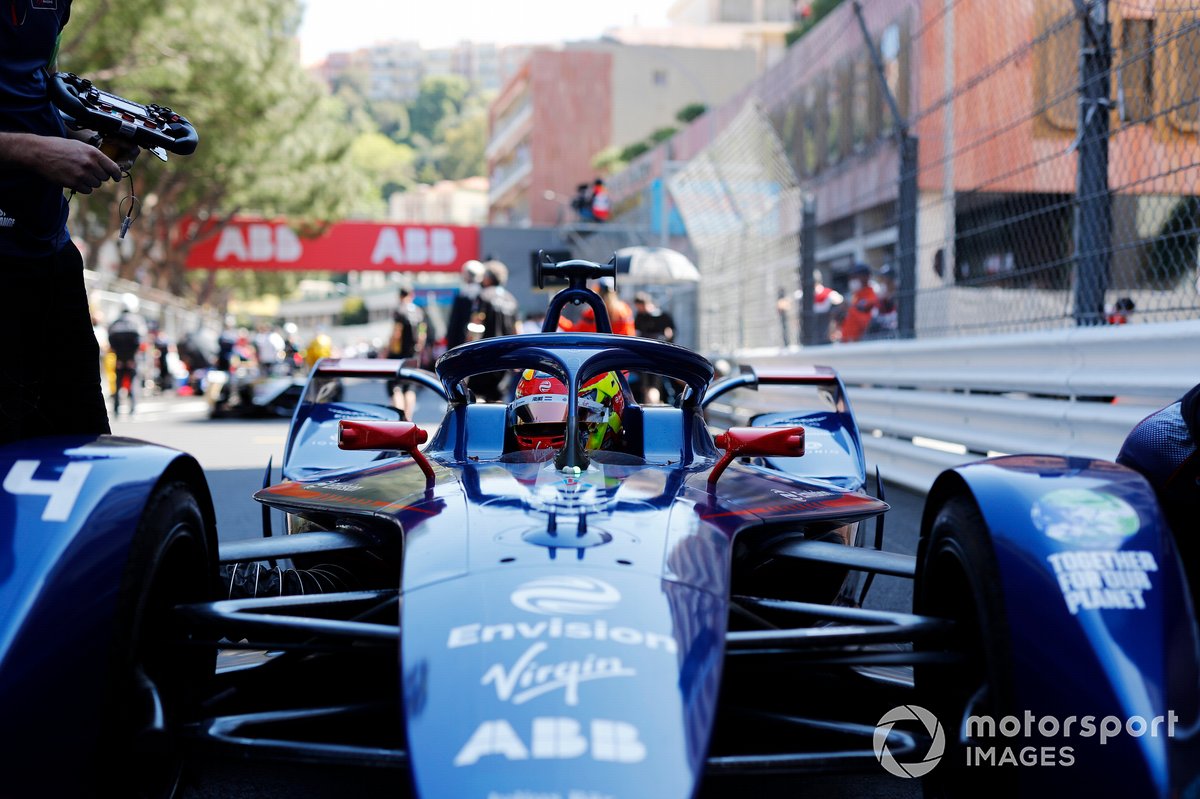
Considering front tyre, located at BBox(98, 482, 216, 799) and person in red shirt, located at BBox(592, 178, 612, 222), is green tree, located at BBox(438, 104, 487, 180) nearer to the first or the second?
person in red shirt, located at BBox(592, 178, 612, 222)

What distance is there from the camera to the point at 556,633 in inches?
81.7

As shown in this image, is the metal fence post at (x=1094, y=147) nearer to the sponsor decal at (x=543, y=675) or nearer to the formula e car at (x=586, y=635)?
the formula e car at (x=586, y=635)

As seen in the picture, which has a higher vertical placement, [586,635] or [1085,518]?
[1085,518]

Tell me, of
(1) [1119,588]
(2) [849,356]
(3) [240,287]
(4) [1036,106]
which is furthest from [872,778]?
(3) [240,287]

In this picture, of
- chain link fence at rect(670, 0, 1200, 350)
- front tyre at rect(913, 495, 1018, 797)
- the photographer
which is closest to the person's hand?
the photographer

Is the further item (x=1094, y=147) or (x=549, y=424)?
(x=1094, y=147)

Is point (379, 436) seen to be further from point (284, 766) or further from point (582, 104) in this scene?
point (582, 104)

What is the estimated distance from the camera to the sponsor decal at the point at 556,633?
6.81 feet

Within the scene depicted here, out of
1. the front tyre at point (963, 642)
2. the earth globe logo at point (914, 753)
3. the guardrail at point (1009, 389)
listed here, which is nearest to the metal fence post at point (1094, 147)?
the guardrail at point (1009, 389)

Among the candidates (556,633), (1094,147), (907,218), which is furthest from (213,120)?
(556,633)

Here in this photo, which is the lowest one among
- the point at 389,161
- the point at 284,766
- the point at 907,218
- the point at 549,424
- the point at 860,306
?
the point at 284,766

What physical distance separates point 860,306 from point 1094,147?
5.85 metres

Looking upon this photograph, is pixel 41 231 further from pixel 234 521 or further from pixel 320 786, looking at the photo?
pixel 234 521

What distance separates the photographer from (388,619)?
274 centimetres
